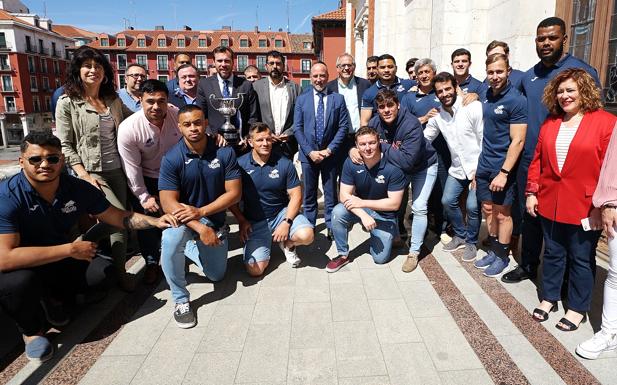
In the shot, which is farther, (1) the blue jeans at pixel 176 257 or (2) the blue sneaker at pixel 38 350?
(1) the blue jeans at pixel 176 257

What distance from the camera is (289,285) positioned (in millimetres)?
3904

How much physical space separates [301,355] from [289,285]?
113cm

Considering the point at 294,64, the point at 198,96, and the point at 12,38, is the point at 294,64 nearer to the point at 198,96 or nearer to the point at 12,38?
the point at 12,38

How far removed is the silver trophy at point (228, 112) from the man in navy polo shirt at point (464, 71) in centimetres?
264

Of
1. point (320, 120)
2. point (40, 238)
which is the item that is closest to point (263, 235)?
point (320, 120)

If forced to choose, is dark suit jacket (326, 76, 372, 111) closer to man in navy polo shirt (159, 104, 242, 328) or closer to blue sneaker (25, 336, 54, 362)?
man in navy polo shirt (159, 104, 242, 328)

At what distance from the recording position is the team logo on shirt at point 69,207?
122 inches

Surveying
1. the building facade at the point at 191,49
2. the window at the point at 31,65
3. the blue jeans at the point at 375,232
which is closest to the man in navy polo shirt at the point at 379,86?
the blue jeans at the point at 375,232

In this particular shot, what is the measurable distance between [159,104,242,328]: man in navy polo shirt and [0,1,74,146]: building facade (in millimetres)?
52534

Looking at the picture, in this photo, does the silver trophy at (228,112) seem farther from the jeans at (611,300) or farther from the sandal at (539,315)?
the jeans at (611,300)

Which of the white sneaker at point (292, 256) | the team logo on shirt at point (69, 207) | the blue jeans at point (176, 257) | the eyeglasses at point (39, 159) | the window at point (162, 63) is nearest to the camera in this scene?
the eyeglasses at point (39, 159)

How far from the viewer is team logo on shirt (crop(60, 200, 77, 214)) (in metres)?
3.10

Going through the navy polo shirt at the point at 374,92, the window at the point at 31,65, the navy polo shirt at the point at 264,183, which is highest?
the window at the point at 31,65

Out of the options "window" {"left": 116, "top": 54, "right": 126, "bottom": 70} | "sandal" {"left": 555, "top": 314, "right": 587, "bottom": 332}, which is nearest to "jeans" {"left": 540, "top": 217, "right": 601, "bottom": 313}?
"sandal" {"left": 555, "top": 314, "right": 587, "bottom": 332}
